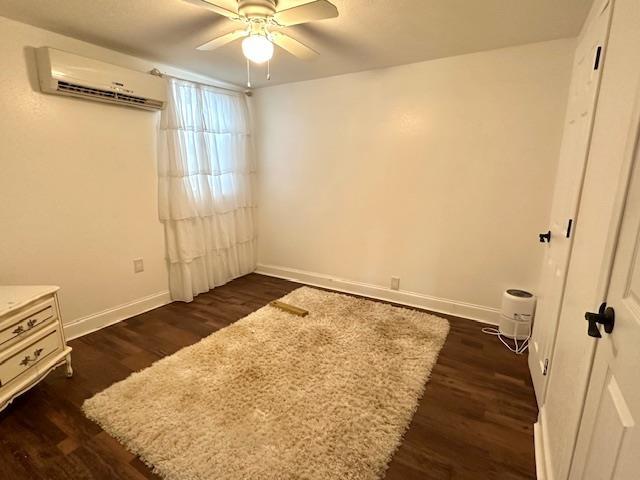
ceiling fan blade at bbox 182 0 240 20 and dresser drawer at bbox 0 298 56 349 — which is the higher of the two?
ceiling fan blade at bbox 182 0 240 20

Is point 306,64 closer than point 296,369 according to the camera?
No

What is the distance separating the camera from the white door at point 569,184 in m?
1.43

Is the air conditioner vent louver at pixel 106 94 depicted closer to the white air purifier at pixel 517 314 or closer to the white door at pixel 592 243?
the white door at pixel 592 243

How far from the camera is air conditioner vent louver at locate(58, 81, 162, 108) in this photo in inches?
88.7

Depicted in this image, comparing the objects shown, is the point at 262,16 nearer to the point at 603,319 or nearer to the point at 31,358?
the point at 603,319

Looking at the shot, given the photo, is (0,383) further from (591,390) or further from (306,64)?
(306,64)

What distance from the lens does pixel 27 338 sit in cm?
179

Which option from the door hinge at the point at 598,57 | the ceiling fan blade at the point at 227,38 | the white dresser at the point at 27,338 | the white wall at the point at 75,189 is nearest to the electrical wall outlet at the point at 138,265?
the white wall at the point at 75,189

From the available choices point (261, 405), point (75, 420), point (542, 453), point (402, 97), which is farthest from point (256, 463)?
point (402, 97)

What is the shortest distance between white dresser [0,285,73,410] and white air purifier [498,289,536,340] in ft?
10.5

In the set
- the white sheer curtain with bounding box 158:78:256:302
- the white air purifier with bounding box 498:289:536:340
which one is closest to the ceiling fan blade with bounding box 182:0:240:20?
the white sheer curtain with bounding box 158:78:256:302

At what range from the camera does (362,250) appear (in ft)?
11.4

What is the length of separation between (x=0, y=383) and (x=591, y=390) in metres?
2.60

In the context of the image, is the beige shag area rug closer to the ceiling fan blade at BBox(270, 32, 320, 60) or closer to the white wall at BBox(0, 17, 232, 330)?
the white wall at BBox(0, 17, 232, 330)
